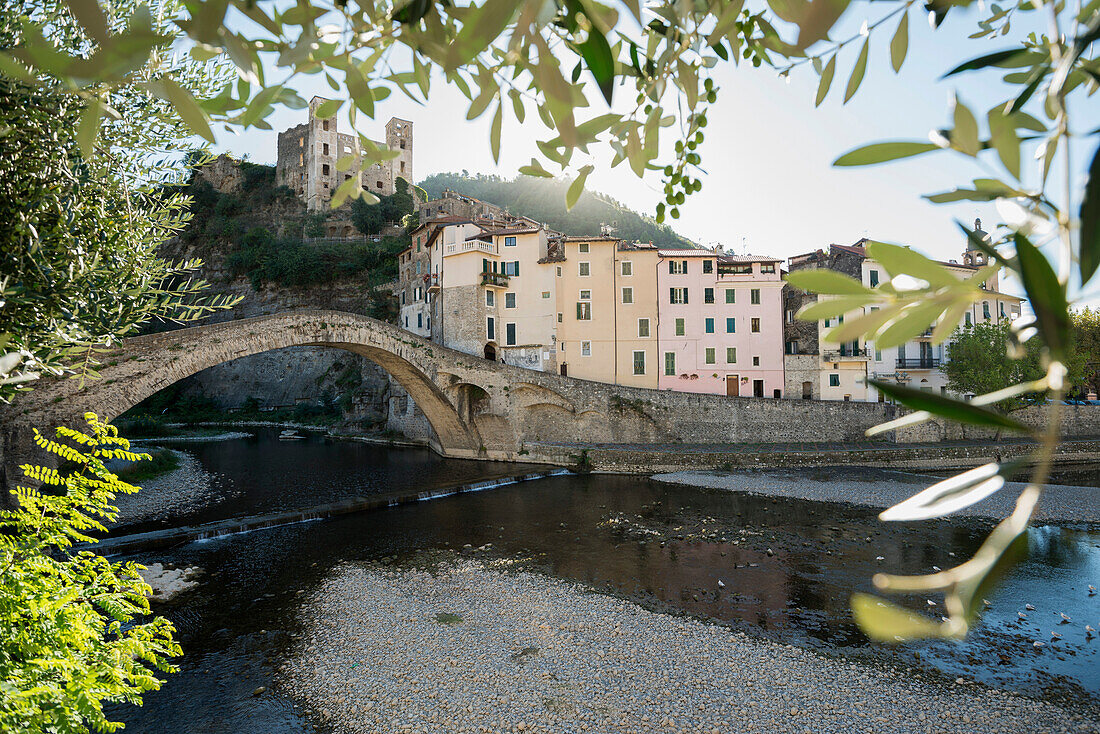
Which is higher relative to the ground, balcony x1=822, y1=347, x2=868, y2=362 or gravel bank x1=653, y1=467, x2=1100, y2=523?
balcony x1=822, y1=347, x2=868, y2=362

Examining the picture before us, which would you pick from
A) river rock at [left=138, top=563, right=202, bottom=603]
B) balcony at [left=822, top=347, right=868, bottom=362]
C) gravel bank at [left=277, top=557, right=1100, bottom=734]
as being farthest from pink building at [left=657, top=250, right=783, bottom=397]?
Answer: river rock at [left=138, top=563, right=202, bottom=603]

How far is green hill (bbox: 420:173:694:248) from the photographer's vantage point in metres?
56.0

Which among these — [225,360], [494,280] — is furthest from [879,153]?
[494,280]

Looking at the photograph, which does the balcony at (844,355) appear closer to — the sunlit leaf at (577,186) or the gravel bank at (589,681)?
the gravel bank at (589,681)

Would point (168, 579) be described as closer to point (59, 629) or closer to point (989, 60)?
point (59, 629)

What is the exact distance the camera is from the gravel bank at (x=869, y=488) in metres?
15.2

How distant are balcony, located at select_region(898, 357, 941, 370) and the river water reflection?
14631 millimetres

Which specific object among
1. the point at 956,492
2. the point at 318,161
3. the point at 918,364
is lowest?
the point at 956,492

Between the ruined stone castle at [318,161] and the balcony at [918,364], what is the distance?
3855 cm

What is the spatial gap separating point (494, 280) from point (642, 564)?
58.6ft

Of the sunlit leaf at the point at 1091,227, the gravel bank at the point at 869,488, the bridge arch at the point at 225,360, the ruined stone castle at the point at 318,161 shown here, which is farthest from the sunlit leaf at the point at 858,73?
the ruined stone castle at the point at 318,161

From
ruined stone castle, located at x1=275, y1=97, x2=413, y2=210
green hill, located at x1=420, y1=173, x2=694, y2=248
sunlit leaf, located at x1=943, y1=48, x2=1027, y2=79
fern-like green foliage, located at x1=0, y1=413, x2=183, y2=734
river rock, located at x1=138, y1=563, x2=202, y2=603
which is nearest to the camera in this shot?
sunlit leaf, located at x1=943, y1=48, x2=1027, y2=79

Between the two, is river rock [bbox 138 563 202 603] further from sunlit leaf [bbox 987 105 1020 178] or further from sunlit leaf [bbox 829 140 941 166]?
sunlit leaf [bbox 987 105 1020 178]

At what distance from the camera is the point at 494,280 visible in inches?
1059
